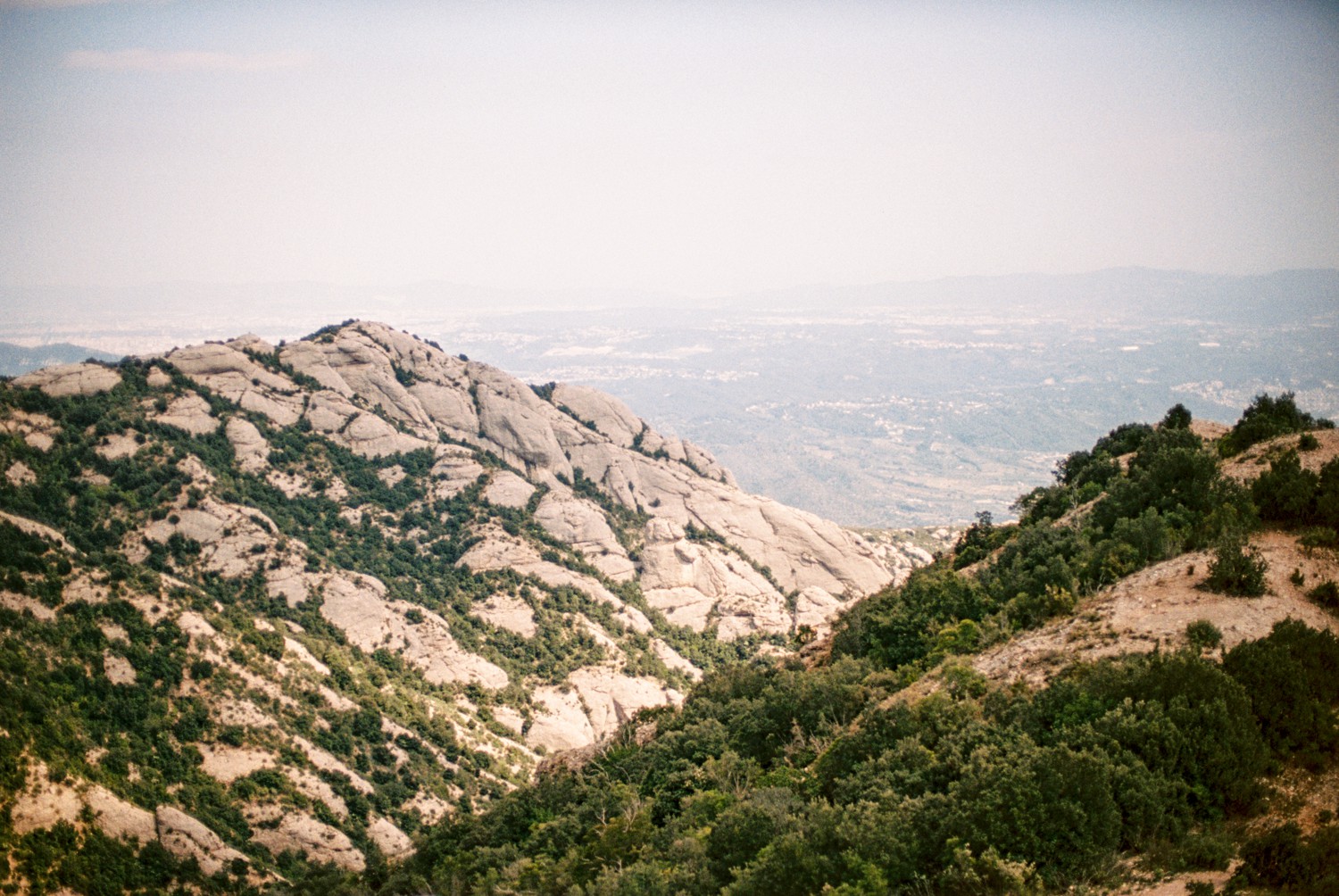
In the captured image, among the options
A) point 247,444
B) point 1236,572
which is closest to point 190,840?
point 247,444

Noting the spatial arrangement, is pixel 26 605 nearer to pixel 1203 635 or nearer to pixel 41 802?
pixel 41 802

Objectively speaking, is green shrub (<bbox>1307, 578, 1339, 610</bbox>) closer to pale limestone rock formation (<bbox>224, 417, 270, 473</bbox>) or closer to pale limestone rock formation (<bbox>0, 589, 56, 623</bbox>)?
pale limestone rock formation (<bbox>0, 589, 56, 623</bbox>)

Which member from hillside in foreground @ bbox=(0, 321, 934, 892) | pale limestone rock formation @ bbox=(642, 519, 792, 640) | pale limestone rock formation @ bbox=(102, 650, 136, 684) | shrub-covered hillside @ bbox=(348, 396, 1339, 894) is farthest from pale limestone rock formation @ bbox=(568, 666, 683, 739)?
pale limestone rock formation @ bbox=(102, 650, 136, 684)

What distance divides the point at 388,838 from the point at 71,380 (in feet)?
183

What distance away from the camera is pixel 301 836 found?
46375mm

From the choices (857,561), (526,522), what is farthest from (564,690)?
(857,561)

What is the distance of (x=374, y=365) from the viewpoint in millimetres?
99250

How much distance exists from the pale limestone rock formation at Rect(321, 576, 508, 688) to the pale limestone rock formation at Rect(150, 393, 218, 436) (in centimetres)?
2330

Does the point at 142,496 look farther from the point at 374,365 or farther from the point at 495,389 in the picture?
the point at 495,389

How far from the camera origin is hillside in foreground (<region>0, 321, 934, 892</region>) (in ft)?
147

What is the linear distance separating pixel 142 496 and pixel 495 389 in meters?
48.2

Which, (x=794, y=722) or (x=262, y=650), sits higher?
(x=794, y=722)

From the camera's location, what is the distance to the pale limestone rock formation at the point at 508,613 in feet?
246

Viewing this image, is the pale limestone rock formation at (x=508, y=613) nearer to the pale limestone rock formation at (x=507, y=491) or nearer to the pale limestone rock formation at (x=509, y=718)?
the pale limestone rock formation at (x=509, y=718)
